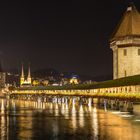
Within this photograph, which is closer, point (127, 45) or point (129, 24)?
point (127, 45)

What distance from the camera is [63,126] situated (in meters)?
43.8

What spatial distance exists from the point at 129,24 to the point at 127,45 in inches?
231

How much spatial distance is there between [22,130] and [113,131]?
25.4ft

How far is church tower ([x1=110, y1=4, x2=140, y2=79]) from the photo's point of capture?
97500mm

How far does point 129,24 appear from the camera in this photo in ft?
334

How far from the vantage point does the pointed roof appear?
A: 101 metres

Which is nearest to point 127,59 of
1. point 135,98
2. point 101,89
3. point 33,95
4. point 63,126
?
point 101,89

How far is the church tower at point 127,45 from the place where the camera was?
97500mm

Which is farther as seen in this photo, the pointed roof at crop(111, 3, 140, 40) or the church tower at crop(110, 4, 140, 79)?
the pointed roof at crop(111, 3, 140, 40)

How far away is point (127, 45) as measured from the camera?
323ft

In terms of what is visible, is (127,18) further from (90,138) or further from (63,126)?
(90,138)

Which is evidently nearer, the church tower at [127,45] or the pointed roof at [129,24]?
the church tower at [127,45]

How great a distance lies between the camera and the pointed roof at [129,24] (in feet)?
331

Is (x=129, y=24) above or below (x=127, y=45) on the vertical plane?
above
